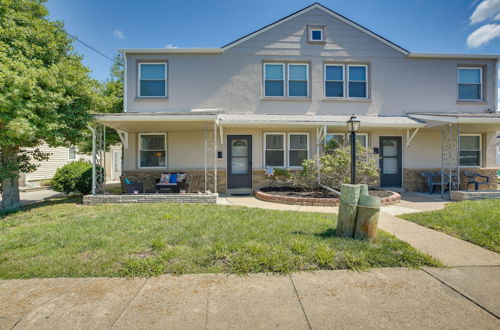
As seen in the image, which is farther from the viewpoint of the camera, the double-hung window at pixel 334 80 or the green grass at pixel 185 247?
the double-hung window at pixel 334 80

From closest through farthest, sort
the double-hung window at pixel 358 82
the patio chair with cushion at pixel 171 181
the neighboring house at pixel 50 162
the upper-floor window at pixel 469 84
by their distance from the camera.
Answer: the patio chair with cushion at pixel 171 181, the double-hung window at pixel 358 82, the upper-floor window at pixel 469 84, the neighboring house at pixel 50 162

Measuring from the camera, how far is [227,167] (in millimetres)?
10562

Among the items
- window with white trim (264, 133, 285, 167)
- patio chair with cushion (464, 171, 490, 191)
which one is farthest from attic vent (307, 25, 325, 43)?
patio chair with cushion (464, 171, 490, 191)

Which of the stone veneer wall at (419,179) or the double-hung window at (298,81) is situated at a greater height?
the double-hung window at (298,81)

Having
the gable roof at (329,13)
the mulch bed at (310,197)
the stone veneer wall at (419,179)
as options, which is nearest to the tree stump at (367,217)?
the mulch bed at (310,197)

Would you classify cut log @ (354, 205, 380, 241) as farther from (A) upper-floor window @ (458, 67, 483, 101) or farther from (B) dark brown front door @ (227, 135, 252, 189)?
(A) upper-floor window @ (458, 67, 483, 101)

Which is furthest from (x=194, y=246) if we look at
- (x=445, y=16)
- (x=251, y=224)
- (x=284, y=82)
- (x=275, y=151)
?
(x=445, y=16)

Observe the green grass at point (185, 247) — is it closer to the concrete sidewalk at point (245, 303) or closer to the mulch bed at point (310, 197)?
the concrete sidewalk at point (245, 303)

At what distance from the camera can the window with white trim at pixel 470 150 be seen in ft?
36.3

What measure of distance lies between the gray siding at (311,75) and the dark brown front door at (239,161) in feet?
4.43

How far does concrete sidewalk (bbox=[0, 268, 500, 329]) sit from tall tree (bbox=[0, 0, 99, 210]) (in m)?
5.06

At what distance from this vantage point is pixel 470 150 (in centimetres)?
1112

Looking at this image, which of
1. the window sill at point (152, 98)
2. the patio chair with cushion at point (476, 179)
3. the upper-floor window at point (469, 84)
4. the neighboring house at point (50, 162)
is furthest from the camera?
the neighboring house at point (50, 162)

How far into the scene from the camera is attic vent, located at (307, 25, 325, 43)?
10.8m
